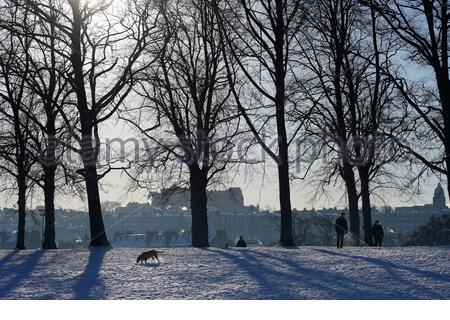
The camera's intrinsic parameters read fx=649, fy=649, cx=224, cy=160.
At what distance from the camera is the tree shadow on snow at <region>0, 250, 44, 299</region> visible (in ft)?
40.2

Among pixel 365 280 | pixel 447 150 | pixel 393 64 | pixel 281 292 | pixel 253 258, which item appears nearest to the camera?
pixel 281 292

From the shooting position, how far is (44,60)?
106 ft

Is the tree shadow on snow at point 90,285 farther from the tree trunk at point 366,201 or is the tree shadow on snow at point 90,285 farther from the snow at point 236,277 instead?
the tree trunk at point 366,201

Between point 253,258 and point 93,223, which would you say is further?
point 93,223

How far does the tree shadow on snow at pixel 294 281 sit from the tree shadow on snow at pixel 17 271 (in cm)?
465

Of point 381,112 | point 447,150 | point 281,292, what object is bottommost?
point 281,292

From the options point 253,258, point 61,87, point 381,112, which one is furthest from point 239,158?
point 253,258

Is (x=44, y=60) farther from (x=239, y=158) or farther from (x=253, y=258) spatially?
(x=253, y=258)

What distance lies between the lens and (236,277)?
13.4 meters

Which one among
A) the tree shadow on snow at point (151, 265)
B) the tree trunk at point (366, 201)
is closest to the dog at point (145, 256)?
the tree shadow on snow at point (151, 265)

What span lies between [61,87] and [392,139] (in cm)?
1598

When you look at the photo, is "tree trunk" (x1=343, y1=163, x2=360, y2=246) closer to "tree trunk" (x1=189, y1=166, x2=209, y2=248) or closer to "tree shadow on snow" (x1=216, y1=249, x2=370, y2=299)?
"tree trunk" (x1=189, y1=166, x2=209, y2=248)

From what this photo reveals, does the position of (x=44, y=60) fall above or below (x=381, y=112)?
above

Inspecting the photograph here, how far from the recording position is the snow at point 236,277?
37.4ft
